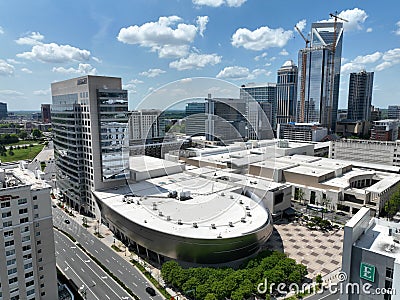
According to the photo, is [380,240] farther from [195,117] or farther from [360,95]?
[360,95]

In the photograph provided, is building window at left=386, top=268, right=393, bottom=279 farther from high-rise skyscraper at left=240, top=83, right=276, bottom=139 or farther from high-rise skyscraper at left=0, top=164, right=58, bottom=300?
high-rise skyscraper at left=240, top=83, right=276, bottom=139

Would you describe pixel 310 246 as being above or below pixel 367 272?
below

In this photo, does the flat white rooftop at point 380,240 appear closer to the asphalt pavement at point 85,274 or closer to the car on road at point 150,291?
the car on road at point 150,291

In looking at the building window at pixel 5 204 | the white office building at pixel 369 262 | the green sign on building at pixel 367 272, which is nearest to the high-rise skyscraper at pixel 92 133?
the building window at pixel 5 204

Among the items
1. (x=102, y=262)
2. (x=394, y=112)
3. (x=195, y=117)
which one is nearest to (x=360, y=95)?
(x=394, y=112)

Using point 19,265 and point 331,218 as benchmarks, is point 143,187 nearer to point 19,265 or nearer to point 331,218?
point 19,265

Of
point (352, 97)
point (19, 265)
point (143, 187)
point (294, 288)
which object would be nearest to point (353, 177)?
point (294, 288)

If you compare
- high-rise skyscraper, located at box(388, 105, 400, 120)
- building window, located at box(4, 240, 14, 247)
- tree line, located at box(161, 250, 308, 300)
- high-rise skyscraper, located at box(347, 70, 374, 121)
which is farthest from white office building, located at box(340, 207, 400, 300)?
high-rise skyscraper, located at box(388, 105, 400, 120)
